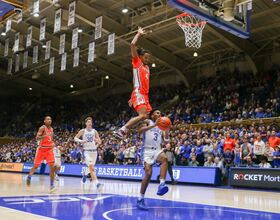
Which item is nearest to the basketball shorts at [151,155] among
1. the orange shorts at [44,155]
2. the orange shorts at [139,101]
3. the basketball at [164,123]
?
the basketball at [164,123]

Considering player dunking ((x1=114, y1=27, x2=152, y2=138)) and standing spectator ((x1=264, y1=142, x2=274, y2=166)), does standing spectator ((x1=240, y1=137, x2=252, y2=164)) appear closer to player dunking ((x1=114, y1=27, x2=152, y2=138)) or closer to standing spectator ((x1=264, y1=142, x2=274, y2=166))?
standing spectator ((x1=264, y1=142, x2=274, y2=166))

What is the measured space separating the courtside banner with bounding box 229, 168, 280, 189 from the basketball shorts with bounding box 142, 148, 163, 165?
6.28 metres

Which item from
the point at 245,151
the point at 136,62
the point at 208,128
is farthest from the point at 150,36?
the point at 136,62

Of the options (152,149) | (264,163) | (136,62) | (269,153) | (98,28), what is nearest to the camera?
(136,62)

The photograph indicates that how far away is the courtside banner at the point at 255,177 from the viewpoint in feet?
39.3

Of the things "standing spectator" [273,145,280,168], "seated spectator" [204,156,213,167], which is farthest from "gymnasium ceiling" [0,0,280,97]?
"standing spectator" [273,145,280,168]

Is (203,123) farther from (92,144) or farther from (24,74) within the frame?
(24,74)

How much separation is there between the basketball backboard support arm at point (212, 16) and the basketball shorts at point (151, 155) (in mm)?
3985

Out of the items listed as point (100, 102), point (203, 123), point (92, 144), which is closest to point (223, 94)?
point (203, 123)

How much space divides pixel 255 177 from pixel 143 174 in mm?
5143

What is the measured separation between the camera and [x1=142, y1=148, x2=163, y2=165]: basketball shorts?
7.12m

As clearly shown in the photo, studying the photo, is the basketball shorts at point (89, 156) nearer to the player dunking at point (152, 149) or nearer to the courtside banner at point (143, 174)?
the courtside banner at point (143, 174)

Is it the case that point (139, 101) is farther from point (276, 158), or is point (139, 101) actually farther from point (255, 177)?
point (276, 158)

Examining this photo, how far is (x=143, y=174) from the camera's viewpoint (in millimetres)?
16094
